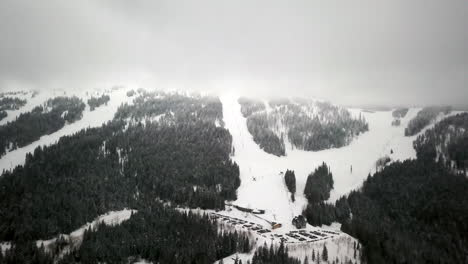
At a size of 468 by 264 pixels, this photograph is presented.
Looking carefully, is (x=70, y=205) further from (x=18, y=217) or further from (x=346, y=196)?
(x=346, y=196)

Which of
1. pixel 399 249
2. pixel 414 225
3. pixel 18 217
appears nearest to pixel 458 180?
pixel 414 225

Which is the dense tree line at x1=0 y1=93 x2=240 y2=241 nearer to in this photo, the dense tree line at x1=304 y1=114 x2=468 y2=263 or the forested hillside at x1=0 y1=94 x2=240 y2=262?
the forested hillside at x1=0 y1=94 x2=240 y2=262

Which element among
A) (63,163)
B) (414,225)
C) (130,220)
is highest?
(63,163)

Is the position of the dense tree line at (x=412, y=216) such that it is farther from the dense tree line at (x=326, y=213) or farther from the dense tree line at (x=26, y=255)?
the dense tree line at (x=26, y=255)

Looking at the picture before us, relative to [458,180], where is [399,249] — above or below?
below

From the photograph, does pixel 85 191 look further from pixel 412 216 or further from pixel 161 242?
pixel 412 216

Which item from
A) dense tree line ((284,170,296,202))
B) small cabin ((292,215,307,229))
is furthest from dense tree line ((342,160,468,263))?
dense tree line ((284,170,296,202))

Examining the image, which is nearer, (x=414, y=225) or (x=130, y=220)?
(x=130, y=220)
